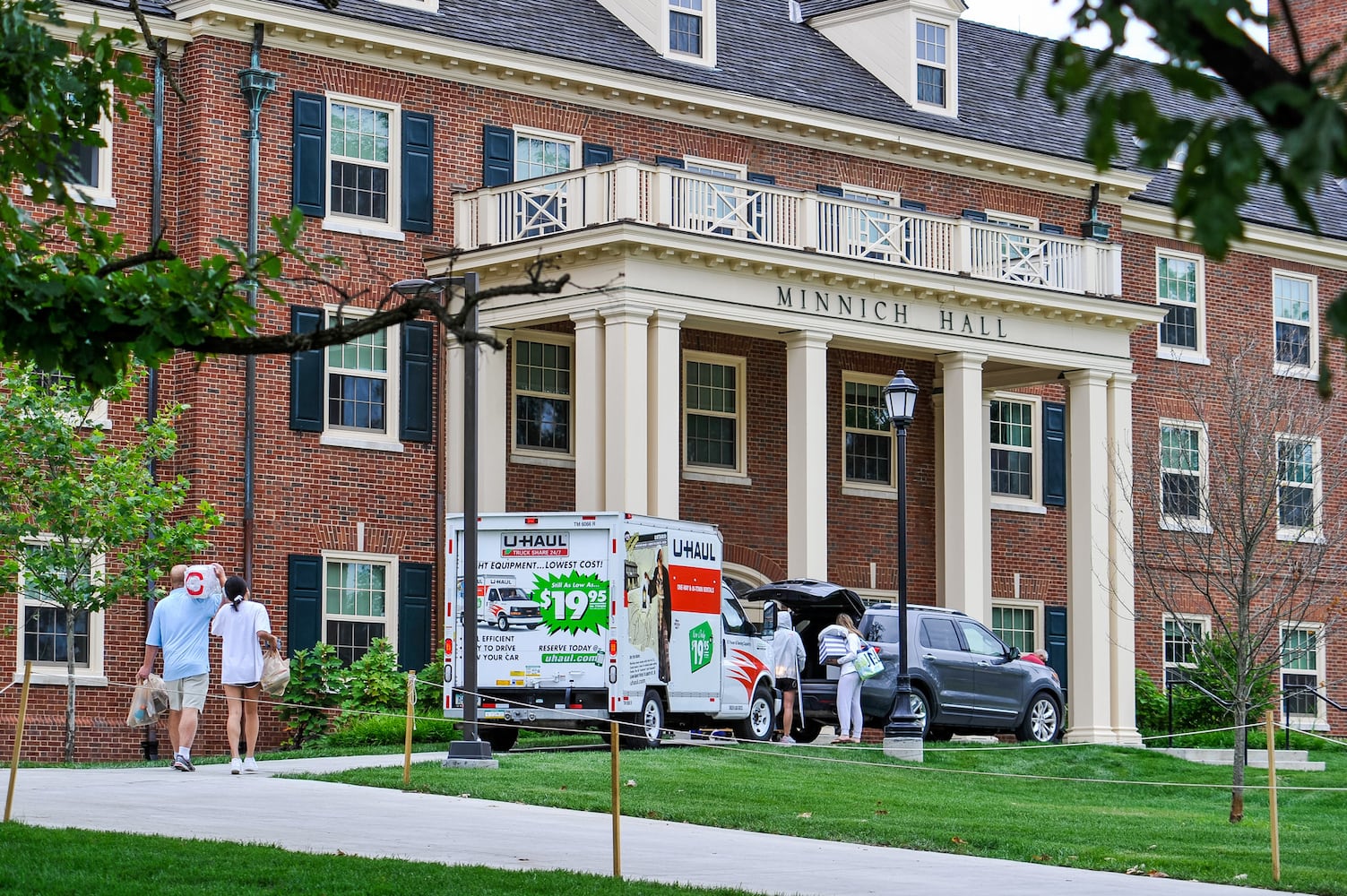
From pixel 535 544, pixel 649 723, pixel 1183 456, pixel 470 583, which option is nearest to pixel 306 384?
pixel 535 544

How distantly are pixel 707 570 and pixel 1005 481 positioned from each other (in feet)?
43.2

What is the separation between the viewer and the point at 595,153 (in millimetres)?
30766

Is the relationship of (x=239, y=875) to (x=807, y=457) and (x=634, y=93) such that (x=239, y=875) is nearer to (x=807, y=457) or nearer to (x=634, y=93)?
(x=807, y=457)

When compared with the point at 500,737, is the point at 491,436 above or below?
above

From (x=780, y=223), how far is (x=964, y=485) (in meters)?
4.63

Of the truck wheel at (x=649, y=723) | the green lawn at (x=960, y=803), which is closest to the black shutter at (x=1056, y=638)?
the green lawn at (x=960, y=803)

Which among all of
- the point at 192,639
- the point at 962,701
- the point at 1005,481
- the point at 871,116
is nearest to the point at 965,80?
the point at 871,116

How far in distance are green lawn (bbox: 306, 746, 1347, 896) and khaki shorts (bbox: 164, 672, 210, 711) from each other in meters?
1.64

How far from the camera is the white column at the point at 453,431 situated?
28.5 meters

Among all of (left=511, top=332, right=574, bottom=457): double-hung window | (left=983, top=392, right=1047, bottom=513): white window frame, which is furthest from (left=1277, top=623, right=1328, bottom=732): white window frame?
(left=511, top=332, right=574, bottom=457): double-hung window

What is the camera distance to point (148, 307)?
9.65m

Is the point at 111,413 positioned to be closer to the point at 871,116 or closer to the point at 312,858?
the point at 871,116

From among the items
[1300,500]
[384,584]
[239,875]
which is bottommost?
[239,875]

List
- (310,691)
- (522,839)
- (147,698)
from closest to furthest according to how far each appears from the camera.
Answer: (522,839) → (147,698) → (310,691)
